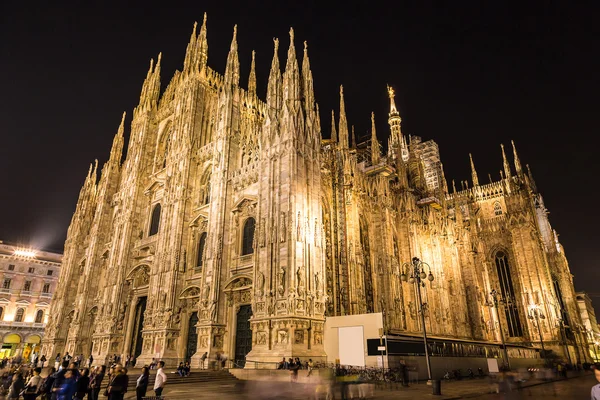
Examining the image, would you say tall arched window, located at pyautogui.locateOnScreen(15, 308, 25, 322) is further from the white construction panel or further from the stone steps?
the white construction panel

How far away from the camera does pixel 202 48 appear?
38938 mm

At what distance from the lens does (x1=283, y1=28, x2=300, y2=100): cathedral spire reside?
89.0 ft

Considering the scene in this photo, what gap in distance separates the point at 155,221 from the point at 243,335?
635 inches

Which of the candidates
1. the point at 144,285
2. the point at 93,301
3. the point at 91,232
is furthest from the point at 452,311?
the point at 91,232

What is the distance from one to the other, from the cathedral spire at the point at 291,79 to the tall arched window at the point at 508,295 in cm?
3627

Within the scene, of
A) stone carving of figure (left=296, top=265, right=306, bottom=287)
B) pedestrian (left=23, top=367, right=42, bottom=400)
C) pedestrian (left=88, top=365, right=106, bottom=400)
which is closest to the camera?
pedestrian (left=23, top=367, right=42, bottom=400)

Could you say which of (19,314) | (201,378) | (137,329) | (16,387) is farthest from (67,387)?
(19,314)

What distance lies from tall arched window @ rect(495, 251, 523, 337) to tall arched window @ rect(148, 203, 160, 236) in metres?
40.6

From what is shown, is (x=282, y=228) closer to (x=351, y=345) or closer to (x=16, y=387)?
(x=351, y=345)

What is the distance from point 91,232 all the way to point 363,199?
29.4m

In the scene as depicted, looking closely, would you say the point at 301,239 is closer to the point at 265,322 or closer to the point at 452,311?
the point at 265,322

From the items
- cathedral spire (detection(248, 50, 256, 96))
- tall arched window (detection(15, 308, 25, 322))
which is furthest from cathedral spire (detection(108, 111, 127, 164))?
tall arched window (detection(15, 308, 25, 322))

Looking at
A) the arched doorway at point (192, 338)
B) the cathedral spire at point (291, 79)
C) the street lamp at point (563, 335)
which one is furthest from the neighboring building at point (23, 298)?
the street lamp at point (563, 335)

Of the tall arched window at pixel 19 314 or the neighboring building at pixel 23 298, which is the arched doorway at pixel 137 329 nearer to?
the neighboring building at pixel 23 298
